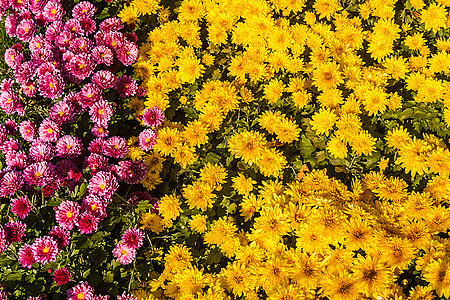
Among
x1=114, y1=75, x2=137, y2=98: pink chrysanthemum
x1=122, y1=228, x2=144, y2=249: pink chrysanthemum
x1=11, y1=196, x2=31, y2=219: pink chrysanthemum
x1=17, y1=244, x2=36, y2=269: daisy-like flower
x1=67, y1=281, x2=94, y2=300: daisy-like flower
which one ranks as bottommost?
x1=67, y1=281, x2=94, y2=300: daisy-like flower

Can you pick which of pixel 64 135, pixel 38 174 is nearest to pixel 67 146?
pixel 64 135

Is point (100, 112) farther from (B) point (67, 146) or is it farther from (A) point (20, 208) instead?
(A) point (20, 208)

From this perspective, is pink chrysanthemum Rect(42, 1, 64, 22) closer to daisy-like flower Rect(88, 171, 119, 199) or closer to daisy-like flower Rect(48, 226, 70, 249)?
daisy-like flower Rect(88, 171, 119, 199)

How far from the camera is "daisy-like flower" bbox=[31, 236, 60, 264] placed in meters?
2.20

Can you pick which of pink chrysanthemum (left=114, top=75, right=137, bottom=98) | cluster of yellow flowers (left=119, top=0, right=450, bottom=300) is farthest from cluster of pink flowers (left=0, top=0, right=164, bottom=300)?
cluster of yellow flowers (left=119, top=0, right=450, bottom=300)

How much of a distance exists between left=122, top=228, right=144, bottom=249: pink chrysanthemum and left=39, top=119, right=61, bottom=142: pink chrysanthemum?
935 millimetres

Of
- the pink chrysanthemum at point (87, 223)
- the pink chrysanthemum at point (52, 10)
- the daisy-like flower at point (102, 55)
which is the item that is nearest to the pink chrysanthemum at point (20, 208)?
the pink chrysanthemum at point (87, 223)

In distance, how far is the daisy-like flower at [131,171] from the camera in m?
2.59

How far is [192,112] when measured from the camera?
3.04 m

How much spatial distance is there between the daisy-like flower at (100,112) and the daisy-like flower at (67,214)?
75 cm

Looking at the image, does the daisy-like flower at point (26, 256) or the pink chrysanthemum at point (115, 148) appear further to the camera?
the pink chrysanthemum at point (115, 148)

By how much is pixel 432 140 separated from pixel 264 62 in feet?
4.88

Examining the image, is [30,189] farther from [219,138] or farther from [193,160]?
[219,138]

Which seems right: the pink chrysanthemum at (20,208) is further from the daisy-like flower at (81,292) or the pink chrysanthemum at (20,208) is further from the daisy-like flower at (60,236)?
the daisy-like flower at (81,292)
